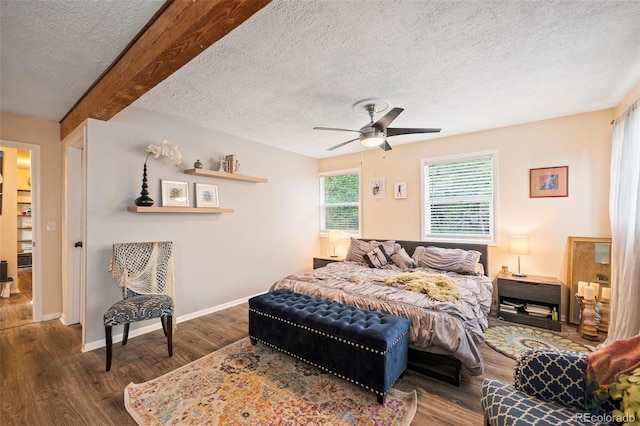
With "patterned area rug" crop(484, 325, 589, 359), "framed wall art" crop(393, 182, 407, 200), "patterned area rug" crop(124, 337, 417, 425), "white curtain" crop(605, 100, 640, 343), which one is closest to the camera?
"patterned area rug" crop(124, 337, 417, 425)

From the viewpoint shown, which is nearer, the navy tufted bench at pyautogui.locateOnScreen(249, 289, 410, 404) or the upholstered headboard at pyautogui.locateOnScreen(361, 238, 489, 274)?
the navy tufted bench at pyautogui.locateOnScreen(249, 289, 410, 404)

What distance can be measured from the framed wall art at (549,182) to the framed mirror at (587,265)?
64 cm

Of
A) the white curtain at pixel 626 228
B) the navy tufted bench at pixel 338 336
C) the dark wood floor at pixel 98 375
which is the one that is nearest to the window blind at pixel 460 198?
the white curtain at pixel 626 228

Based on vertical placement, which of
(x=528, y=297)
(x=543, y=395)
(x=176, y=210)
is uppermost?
(x=176, y=210)

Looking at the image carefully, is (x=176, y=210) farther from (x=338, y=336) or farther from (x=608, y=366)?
(x=608, y=366)

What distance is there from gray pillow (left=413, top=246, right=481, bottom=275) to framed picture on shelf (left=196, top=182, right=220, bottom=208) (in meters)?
3.23

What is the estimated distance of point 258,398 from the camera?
2.05m

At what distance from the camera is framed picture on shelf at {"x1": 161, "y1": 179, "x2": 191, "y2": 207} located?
3391 mm

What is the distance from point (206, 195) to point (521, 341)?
4286 mm

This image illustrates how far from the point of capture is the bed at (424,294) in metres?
2.21

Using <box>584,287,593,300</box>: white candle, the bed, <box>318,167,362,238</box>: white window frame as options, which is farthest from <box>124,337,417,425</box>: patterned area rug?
<box>318,167,362,238</box>: white window frame

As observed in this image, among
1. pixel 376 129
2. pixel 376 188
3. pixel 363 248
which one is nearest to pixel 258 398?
pixel 376 129

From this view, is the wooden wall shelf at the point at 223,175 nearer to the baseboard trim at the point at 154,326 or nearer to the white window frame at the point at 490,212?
the baseboard trim at the point at 154,326

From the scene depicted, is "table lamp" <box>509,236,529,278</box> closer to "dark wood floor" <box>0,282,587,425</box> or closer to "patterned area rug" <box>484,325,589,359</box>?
"patterned area rug" <box>484,325,589,359</box>
